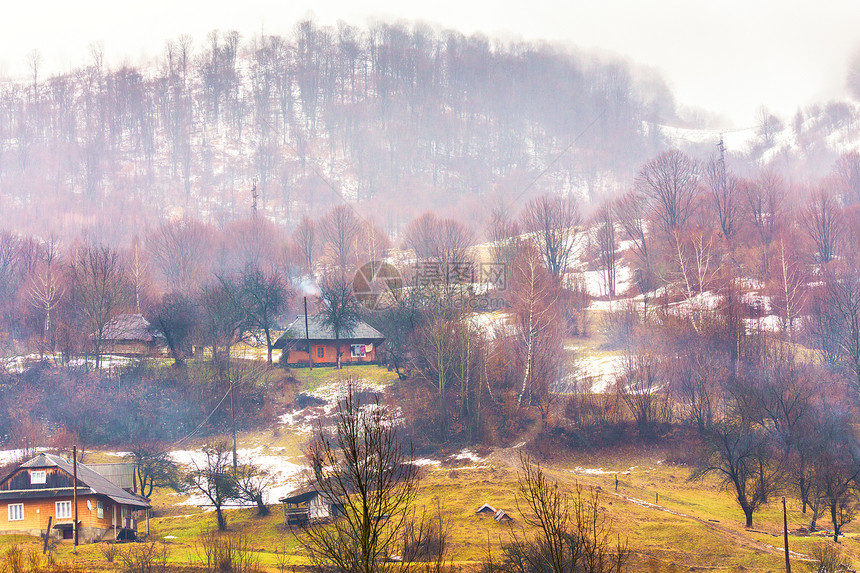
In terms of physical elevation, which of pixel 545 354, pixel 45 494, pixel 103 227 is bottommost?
pixel 45 494

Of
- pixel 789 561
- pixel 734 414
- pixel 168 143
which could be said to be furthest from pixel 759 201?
pixel 168 143

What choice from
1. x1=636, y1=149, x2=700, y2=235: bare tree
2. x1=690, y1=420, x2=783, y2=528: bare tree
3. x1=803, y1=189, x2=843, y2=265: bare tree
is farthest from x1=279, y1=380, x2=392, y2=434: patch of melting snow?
x1=803, y1=189, x2=843, y2=265: bare tree

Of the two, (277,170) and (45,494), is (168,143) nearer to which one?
(277,170)

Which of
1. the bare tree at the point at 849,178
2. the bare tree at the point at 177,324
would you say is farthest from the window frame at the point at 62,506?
the bare tree at the point at 849,178

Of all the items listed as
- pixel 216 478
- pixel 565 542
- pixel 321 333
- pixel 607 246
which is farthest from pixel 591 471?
pixel 607 246

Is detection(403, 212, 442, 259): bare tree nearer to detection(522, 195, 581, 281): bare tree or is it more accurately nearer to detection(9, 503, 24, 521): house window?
detection(522, 195, 581, 281): bare tree

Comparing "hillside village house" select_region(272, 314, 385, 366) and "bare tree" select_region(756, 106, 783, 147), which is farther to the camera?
"bare tree" select_region(756, 106, 783, 147)

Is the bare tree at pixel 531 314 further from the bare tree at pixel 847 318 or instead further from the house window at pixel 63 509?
the house window at pixel 63 509
